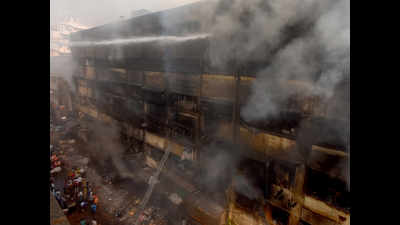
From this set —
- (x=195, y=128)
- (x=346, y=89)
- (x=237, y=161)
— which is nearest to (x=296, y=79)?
(x=346, y=89)

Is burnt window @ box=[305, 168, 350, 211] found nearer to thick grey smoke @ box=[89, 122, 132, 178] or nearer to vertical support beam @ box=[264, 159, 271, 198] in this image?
vertical support beam @ box=[264, 159, 271, 198]

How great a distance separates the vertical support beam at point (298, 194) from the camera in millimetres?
3852

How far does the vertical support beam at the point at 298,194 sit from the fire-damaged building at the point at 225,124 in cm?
2

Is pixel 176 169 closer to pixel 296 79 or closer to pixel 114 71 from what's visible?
pixel 296 79

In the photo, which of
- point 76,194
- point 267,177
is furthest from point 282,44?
point 76,194

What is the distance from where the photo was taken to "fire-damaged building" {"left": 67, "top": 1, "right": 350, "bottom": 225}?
11.7ft

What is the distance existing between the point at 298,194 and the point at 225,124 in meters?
2.11

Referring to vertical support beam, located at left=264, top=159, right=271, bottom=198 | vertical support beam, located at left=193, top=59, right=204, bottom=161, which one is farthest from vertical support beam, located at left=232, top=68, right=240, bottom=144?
vertical support beam, located at left=193, top=59, right=204, bottom=161

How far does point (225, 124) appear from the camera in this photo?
490 centimetres

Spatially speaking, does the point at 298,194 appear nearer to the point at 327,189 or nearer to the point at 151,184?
the point at 327,189

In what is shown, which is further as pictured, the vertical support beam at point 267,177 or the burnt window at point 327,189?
the vertical support beam at point 267,177

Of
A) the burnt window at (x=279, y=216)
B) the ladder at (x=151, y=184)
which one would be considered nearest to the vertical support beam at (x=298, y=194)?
Result: the burnt window at (x=279, y=216)

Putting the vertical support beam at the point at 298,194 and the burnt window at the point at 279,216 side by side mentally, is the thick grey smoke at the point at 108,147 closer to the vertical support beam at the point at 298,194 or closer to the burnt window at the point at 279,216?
the burnt window at the point at 279,216
